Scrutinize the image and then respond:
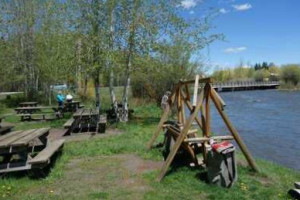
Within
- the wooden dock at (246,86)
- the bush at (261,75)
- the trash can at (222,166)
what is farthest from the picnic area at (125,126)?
the bush at (261,75)

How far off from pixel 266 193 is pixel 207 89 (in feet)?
7.55

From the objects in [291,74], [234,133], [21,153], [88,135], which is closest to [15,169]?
[21,153]

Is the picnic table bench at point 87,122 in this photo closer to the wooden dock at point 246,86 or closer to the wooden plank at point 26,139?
the wooden plank at point 26,139

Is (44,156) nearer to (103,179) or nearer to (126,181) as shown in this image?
(103,179)

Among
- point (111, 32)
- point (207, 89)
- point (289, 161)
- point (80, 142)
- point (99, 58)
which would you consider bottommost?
point (289, 161)

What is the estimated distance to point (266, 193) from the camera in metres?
6.52

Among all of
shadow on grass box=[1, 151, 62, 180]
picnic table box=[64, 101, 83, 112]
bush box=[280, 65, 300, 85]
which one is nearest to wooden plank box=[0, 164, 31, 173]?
shadow on grass box=[1, 151, 62, 180]

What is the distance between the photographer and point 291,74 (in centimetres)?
9600

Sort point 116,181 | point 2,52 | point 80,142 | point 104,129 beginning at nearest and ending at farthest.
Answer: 1. point 116,181
2. point 80,142
3. point 104,129
4. point 2,52

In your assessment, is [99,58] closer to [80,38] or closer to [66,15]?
[80,38]

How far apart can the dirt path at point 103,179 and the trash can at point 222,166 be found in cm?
117

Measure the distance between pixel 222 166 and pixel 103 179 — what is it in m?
2.28

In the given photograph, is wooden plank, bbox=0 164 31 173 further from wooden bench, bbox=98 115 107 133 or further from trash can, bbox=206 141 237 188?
wooden bench, bbox=98 115 107 133

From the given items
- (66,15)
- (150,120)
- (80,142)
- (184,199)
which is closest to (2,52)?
(66,15)
